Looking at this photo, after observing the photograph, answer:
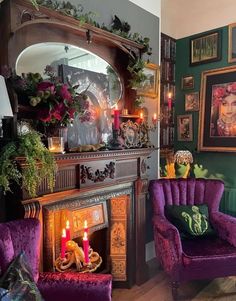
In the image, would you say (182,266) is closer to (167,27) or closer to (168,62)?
(168,62)

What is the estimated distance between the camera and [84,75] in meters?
2.12

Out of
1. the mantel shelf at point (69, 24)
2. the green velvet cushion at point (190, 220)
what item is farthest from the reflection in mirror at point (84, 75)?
the green velvet cushion at point (190, 220)

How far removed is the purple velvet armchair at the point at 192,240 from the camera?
2141 millimetres

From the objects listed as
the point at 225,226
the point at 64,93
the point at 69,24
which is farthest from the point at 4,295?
the point at 225,226

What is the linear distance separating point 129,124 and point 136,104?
11.5 inches

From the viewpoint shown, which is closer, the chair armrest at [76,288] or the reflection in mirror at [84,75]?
the chair armrest at [76,288]

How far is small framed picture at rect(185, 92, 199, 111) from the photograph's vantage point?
3.44 m

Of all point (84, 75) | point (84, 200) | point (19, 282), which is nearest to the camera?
point (19, 282)

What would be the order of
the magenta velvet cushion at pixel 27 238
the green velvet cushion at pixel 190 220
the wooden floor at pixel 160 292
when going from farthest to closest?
the green velvet cushion at pixel 190 220
the wooden floor at pixel 160 292
the magenta velvet cushion at pixel 27 238

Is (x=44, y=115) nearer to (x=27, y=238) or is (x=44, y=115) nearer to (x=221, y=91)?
(x=27, y=238)

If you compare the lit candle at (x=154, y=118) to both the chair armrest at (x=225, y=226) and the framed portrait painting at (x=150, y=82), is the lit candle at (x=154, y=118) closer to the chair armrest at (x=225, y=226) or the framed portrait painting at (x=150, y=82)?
the framed portrait painting at (x=150, y=82)

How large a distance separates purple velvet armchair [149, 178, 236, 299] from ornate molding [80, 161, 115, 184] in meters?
0.64

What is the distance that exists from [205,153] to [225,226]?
1.23 meters

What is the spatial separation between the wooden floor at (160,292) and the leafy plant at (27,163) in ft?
4.65
